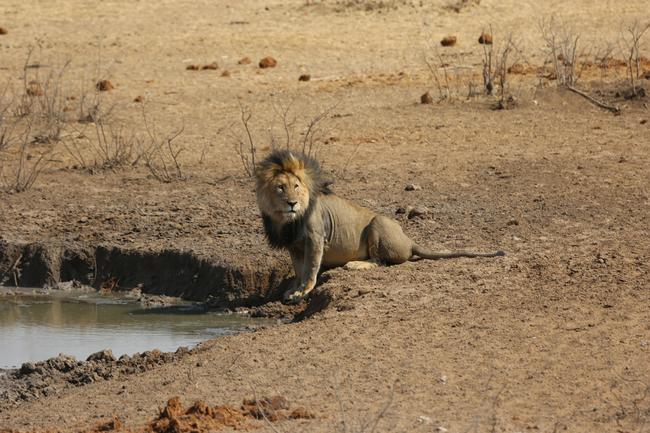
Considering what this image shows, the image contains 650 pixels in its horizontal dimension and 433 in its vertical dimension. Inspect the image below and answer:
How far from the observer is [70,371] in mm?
8672

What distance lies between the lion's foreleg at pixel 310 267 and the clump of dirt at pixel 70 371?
5.30 feet

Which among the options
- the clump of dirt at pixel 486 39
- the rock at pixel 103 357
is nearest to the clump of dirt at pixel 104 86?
the clump of dirt at pixel 486 39

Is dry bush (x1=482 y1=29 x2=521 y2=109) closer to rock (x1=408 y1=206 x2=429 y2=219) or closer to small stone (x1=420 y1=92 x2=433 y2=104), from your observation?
small stone (x1=420 y1=92 x2=433 y2=104)

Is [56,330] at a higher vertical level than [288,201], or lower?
lower

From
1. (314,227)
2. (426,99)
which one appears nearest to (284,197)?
(314,227)

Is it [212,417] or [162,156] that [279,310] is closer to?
[212,417]

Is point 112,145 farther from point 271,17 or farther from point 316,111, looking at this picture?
point 271,17

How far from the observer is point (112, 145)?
14555 millimetres

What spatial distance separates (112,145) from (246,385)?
7.50m

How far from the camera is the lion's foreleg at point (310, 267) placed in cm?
1030

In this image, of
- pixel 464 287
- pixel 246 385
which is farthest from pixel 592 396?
pixel 464 287

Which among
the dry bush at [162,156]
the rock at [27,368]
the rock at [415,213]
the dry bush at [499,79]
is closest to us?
the rock at [27,368]

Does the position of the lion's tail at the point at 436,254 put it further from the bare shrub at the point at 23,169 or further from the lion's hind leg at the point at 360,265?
the bare shrub at the point at 23,169

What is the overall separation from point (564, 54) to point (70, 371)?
10.1 m
